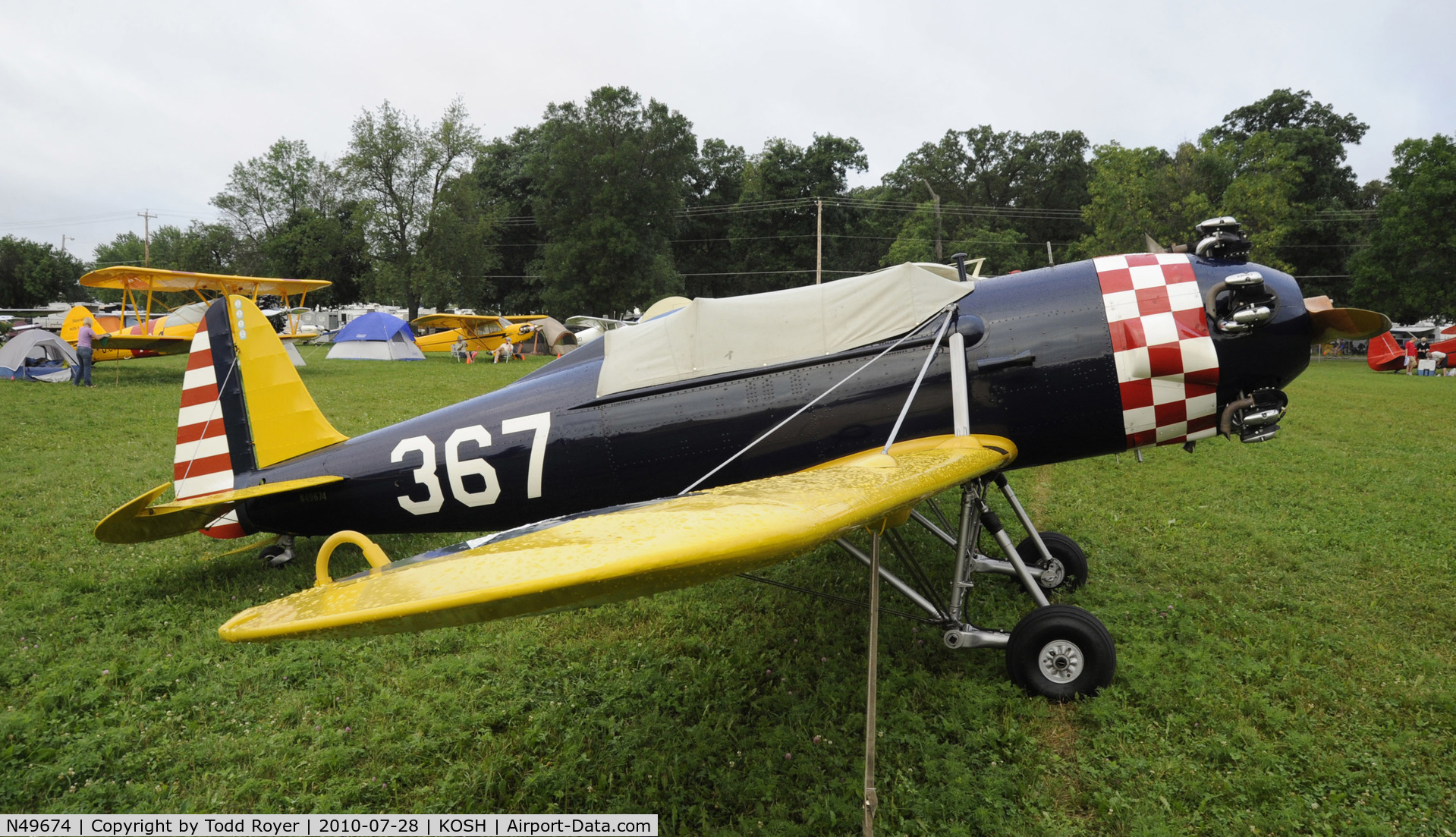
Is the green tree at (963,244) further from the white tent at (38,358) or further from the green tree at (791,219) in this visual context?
the white tent at (38,358)

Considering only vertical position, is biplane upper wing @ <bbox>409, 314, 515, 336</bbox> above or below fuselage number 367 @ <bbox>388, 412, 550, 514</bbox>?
above

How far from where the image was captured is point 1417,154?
38.7m

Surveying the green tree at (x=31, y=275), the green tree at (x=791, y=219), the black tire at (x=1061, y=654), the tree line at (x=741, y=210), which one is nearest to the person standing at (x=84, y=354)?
the black tire at (x=1061, y=654)

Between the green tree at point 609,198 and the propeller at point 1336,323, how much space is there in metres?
41.6

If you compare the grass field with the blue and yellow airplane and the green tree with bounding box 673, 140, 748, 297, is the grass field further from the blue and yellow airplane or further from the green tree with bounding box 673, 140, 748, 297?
the green tree with bounding box 673, 140, 748, 297

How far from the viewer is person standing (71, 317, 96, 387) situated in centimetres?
Answer: 1504

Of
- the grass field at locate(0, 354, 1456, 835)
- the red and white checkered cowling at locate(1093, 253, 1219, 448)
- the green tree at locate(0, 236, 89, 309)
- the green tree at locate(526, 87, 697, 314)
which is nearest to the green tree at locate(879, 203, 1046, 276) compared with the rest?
the green tree at locate(526, 87, 697, 314)

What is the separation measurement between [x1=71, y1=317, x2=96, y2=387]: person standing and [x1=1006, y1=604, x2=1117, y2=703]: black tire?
1954 cm

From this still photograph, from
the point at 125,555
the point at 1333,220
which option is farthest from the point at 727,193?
the point at 125,555

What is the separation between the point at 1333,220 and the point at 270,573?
62297mm

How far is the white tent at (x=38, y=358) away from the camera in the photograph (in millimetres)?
15953

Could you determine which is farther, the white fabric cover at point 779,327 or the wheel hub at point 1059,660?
the white fabric cover at point 779,327

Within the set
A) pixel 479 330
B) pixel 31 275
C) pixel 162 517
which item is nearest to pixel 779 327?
pixel 162 517

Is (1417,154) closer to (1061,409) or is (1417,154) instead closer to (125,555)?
(1061,409)
